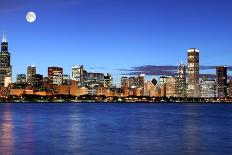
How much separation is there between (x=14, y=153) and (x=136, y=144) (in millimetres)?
12107

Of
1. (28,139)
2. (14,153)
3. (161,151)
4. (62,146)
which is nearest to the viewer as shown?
(14,153)

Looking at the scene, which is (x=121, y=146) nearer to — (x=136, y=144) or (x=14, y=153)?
(x=136, y=144)

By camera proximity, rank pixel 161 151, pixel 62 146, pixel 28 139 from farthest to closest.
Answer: pixel 28 139 → pixel 62 146 → pixel 161 151

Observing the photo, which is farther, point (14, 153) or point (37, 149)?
point (37, 149)

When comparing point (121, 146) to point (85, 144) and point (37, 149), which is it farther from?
point (37, 149)

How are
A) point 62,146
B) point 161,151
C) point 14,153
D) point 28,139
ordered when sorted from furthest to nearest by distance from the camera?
point 28,139 → point 62,146 → point 161,151 → point 14,153

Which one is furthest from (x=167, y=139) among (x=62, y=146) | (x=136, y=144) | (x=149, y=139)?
(x=62, y=146)

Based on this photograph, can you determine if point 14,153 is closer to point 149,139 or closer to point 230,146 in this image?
point 149,139

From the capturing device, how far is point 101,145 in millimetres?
39625

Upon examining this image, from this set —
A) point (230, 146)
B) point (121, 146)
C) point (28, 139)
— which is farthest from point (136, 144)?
point (28, 139)

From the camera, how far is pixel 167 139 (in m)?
44.9

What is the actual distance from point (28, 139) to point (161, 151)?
15142mm

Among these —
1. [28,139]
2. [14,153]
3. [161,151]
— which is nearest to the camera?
[14,153]

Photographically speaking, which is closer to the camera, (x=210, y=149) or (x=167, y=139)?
(x=210, y=149)
